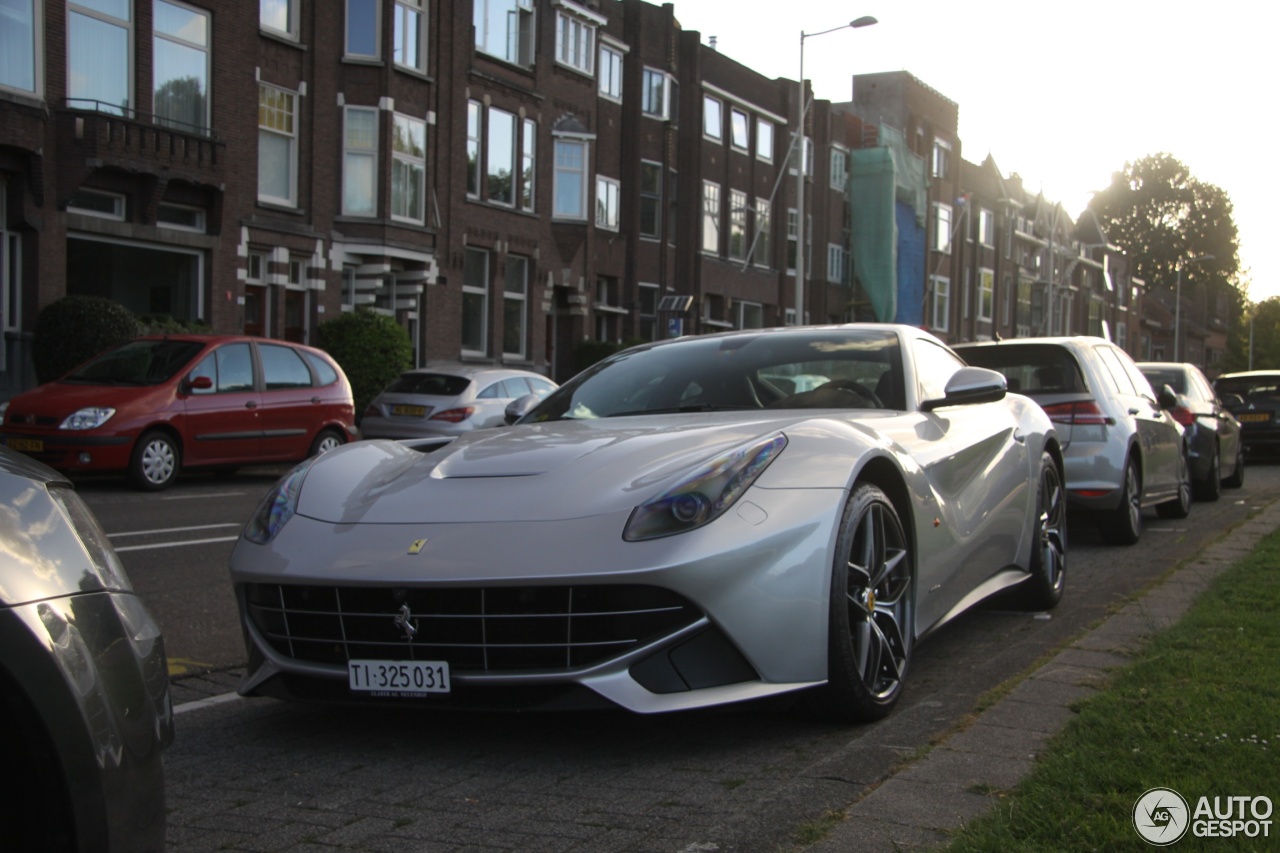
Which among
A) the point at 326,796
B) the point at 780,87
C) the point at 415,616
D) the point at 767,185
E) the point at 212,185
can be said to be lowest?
the point at 326,796

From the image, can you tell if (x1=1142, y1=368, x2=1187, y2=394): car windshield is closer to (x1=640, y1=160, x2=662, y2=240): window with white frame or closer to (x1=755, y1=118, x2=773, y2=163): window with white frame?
(x1=640, y1=160, x2=662, y2=240): window with white frame

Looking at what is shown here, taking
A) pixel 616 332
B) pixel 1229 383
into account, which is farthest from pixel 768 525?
pixel 616 332

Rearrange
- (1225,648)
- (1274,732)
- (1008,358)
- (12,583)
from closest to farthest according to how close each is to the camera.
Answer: (12,583)
(1274,732)
(1225,648)
(1008,358)

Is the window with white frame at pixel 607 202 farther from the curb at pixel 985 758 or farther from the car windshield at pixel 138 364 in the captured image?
the curb at pixel 985 758

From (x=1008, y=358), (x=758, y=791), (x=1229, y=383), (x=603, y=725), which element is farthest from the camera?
(x=1229, y=383)

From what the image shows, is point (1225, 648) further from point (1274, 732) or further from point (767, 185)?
point (767, 185)

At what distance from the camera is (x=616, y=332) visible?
3759cm

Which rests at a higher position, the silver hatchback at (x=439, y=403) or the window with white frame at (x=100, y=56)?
the window with white frame at (x=100, y=56)

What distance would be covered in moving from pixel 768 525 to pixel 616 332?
33.8m

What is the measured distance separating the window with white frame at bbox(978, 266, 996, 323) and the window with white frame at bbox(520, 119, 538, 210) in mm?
43316

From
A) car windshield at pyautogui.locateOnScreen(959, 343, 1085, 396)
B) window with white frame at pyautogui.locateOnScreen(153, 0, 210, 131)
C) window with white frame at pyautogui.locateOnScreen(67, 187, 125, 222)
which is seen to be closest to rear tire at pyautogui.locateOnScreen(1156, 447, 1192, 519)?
car windshield at pyautogui.locateOnScreen(959, 343, 1085, 396)

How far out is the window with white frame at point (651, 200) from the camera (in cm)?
3866

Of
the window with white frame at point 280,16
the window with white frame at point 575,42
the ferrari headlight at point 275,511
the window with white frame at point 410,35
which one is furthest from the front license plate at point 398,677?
the window with white frame at point 575,42

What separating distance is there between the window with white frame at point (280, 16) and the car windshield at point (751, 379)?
858 inches
